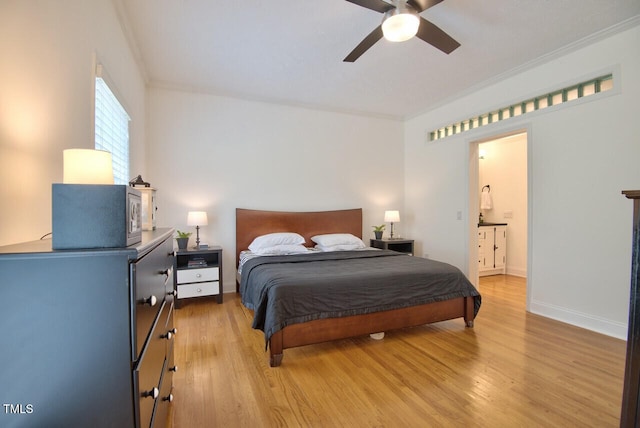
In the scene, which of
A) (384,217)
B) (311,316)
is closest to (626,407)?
(311,316)

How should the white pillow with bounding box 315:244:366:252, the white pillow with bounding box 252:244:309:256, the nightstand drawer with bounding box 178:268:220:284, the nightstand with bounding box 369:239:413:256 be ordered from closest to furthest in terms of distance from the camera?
1. the nightstand drawer with bounding box 178:268:220:284
2. the white pillow with bounding box 252:244:309:256
3. the white pillow with bounding box 315:244:366:252
4. the nightstand with bounding box 369:239:413:256

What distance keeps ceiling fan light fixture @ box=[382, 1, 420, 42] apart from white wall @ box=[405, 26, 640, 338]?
6.64ft

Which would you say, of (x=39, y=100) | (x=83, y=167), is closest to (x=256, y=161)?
(x=39, y=100)

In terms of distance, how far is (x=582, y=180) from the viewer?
2830 mm

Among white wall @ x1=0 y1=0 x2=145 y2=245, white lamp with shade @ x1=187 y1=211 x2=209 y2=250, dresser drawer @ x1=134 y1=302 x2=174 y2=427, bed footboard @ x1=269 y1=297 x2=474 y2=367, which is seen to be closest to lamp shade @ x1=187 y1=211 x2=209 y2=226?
white lamp with shade @ x1=187 y1=211 x2=209 y2=250

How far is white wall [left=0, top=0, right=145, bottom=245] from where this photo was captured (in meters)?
1.00

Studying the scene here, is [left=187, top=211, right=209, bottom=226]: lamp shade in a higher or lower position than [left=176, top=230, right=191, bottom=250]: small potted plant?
higher

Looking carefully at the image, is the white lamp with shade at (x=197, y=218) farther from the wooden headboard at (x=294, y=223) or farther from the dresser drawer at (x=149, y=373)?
the dresser drawer at (x=149, y=373)

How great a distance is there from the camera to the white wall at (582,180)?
8.39 feet

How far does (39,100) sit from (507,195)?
609cm

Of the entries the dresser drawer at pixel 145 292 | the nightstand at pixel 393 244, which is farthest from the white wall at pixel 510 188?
the dresser drawer at pixel 145 292

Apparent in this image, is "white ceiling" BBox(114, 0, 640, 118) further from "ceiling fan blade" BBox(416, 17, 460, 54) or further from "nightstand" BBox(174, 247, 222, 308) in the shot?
"nightstand" BBox(174, 247, 222, 308)

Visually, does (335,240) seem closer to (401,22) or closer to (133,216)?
(401,22)

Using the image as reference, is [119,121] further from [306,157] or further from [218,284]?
[306,157]
